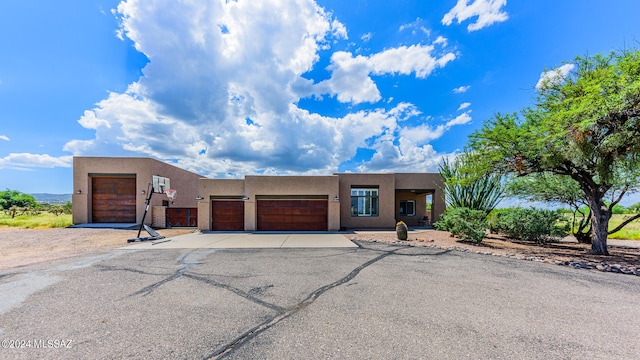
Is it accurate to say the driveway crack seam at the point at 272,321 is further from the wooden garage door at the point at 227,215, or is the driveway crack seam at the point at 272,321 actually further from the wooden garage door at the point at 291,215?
the wooden garage door at the point at 227,215

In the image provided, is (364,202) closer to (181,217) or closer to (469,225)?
(469,225)

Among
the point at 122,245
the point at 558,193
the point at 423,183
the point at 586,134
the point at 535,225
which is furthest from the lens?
the point at 423,183

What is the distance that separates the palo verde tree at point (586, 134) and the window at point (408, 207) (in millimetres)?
10009

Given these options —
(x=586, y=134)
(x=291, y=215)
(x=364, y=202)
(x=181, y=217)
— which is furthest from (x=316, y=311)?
(x=181, y=217)

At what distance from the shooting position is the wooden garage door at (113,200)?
57.6 feet

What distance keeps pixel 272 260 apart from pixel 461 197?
13360 millimetres

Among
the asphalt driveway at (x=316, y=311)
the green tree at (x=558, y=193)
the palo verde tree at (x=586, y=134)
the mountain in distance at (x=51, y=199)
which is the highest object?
the palo verde tree at (x=586, y=134)

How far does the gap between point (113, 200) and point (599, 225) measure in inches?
1052

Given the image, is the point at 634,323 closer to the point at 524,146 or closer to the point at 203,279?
the point at 524,146

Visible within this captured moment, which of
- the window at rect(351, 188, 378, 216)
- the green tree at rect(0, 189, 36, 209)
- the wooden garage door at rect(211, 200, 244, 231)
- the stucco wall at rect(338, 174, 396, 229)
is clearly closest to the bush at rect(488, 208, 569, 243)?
the stucco wall at rect(338, 174, 396, 229)

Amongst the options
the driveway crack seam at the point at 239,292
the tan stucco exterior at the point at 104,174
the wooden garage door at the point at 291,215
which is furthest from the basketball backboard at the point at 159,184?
the driveway crack seam at the point at 239,292

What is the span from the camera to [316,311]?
166 inches

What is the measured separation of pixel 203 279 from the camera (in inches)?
236

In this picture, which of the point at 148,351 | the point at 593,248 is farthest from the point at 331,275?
the point at 593,248
